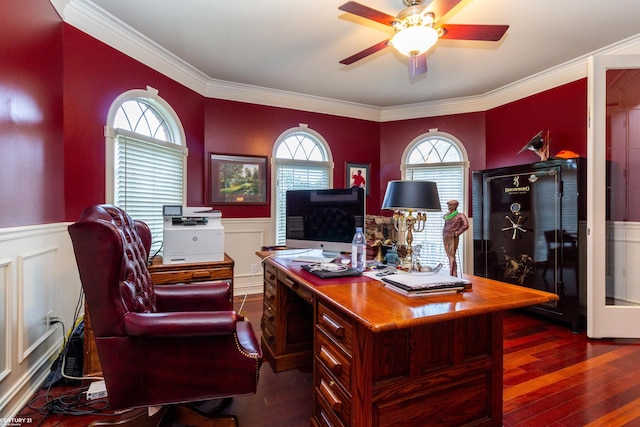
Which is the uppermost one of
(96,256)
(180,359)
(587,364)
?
(96,256)

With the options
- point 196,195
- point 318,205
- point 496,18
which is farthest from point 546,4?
point 196,195

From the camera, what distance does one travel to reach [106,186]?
2.69 metres

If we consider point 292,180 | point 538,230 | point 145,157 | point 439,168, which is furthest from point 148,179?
point 538,230

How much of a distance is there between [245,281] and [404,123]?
3.34m

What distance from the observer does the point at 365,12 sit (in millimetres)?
1898

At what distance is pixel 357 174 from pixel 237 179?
1.83 metres

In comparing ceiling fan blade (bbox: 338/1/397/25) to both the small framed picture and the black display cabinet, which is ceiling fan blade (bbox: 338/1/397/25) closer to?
the black display cabinet

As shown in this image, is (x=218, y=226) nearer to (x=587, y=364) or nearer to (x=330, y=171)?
(x=330, y=171)

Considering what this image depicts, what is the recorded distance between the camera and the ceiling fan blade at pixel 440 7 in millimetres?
1804

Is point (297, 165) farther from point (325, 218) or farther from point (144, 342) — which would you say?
point (144, 342)

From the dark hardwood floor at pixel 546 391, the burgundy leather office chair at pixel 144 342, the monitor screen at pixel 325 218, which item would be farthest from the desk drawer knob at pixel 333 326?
the monitor screen at pixel 325 218

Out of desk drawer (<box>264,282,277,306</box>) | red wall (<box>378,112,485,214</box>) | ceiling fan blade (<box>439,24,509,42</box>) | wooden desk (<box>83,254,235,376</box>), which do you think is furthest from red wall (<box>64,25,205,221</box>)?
red wall (<box>378,112,485,214</box>)

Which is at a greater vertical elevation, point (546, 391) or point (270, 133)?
point (270, 133)

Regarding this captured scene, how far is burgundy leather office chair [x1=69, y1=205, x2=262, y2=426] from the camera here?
4.23 feet
